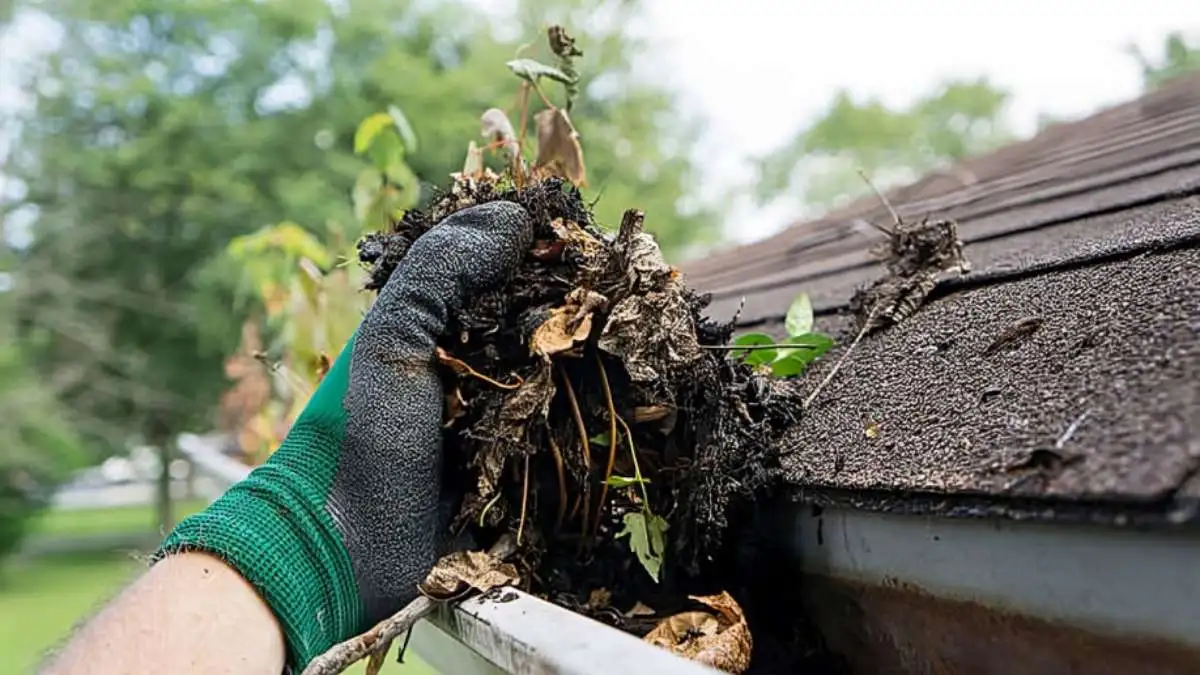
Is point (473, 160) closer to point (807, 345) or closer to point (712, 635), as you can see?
point (807, 345)

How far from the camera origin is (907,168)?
15.4 metres

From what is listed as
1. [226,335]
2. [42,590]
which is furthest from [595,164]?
[42,590]

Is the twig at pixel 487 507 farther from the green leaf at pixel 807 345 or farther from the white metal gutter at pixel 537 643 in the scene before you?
the green leaf at pixel 807 345

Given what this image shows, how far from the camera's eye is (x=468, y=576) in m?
0.82

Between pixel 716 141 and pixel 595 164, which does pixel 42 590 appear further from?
pixel 716 141

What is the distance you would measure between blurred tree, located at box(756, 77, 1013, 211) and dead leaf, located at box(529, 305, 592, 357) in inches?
590

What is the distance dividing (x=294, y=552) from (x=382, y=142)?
1.29m

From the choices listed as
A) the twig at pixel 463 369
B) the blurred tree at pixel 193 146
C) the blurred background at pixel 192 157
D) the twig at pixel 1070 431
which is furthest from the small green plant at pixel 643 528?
the blurred tree at pixel 193 146

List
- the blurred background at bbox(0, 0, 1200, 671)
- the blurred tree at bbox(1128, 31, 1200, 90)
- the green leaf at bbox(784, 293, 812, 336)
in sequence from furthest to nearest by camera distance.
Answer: the blurred background at bbox(0, 0, 1200, 671), the blurred tree at bbox(1128, 31, 1200, 90), the green leaf at bbox(784, 293, 812, 336)

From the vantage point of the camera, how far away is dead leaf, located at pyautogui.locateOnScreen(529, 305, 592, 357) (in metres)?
0.80

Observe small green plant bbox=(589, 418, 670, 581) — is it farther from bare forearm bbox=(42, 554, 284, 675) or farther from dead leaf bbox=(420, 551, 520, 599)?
bare forearm bbox=(42, 554, 284, 675)

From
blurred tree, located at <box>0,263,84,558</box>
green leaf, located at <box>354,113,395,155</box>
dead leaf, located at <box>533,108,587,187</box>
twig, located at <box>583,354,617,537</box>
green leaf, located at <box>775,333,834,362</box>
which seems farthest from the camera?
blurred tree, located at <box>0,263,84,558</box>

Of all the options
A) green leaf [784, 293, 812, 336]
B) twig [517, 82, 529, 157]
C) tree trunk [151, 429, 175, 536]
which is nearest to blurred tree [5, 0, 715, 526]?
tree trunk [151, 429, 175, 536]

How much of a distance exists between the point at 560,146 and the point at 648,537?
59 centimetres
